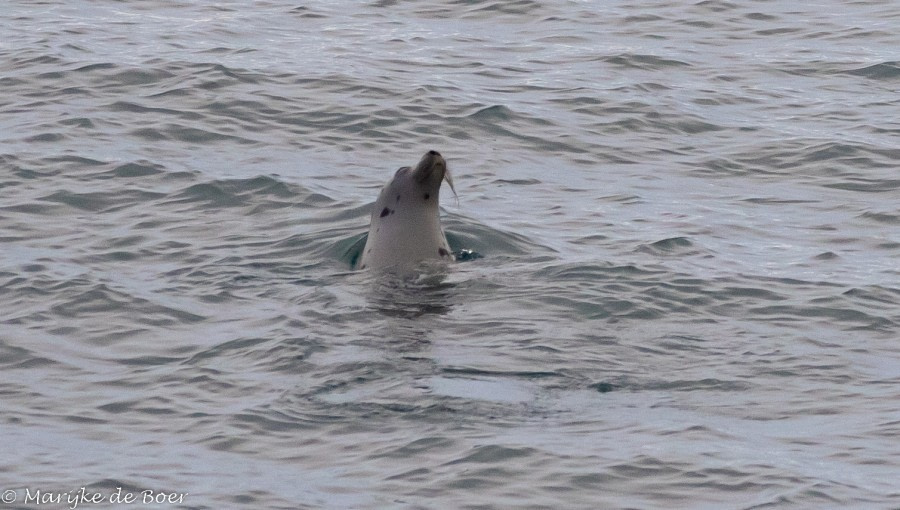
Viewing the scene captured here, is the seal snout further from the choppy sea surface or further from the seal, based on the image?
the choppy sea surface

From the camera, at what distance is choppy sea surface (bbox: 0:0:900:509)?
27.5ft

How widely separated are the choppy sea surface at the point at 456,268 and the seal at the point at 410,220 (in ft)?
1.12

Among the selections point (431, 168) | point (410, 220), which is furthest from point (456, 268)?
point (431, 168)

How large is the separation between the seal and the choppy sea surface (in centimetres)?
34

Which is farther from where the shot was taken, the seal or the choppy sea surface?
the seal

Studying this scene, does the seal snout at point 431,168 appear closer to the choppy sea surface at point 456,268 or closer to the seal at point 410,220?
the seal at point 410,220

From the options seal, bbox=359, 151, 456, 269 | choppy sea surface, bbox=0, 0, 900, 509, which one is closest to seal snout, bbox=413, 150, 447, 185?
seal, bbox=359, 151, 456, 269

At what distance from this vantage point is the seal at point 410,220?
40.8ft

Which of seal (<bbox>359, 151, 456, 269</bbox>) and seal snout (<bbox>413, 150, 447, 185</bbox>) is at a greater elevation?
seal snout (<bbox>413, 150, 447, 185</bbox>)

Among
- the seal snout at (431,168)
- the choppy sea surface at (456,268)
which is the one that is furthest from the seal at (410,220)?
the choppy sea surface at (456,268)

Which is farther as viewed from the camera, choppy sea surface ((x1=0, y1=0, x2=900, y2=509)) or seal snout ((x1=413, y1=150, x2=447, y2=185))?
seal snout ((x1=413, y1=150, x2=447, y2=185))

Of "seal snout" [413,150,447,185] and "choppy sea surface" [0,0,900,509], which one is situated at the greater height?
"seal snout" [413,150,447,185]

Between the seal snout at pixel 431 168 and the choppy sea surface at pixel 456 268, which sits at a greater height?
the seal snout at pixel 431 168

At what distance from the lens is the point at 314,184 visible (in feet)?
50.4
